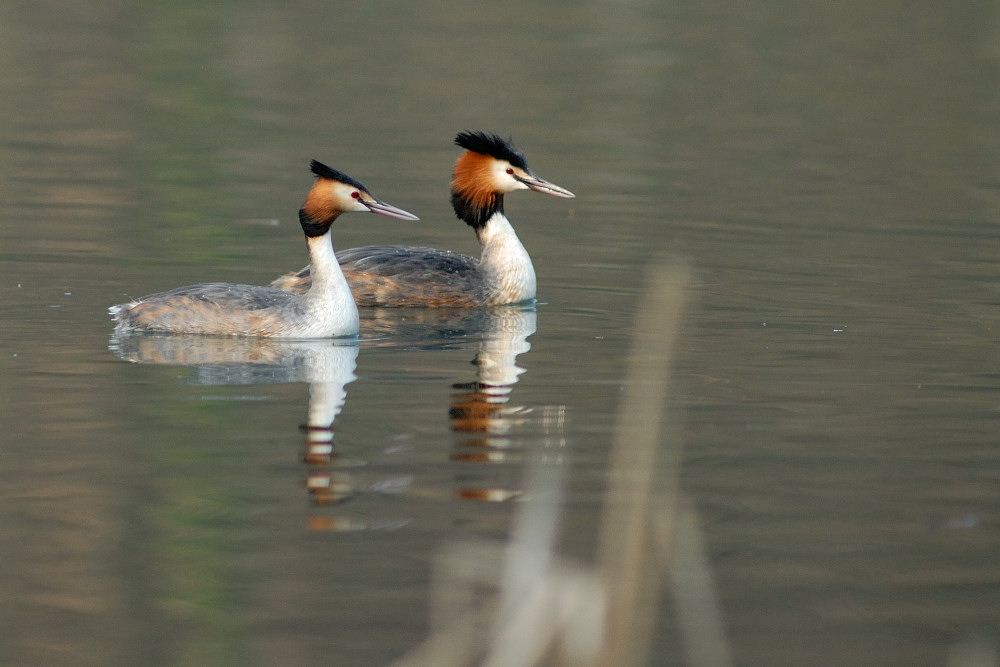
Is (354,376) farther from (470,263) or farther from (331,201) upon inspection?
(470,263)

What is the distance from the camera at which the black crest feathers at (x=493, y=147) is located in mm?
11508

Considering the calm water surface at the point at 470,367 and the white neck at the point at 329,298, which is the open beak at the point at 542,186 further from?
the white neck at the point at 329,298

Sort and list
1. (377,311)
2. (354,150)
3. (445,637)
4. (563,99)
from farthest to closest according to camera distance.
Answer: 1. (563,99)
2. (354,150)
3. (377,311)
4. (445,637)

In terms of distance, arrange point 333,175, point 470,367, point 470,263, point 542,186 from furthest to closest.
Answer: point 542,186, point 470,263, point 333,175, point 470,367

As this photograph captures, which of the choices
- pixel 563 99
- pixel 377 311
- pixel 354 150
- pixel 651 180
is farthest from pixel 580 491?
pixel 563 99

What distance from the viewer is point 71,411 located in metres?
7.38

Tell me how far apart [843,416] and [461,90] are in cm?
1379

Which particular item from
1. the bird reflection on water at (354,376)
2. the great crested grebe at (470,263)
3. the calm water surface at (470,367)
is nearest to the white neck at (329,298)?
the bird reflection on water at (354,376)

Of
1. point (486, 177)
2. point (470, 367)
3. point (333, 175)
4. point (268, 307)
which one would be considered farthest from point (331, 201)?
point (486, 177)

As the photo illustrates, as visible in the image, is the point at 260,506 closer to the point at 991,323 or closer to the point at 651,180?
the point at 991,323

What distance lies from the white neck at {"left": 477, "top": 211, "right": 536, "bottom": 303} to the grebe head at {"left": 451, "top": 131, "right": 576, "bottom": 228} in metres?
0.44

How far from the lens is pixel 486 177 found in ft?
38.4

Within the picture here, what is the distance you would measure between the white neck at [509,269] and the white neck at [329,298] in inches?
69.1

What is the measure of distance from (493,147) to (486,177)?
273 millimetres
